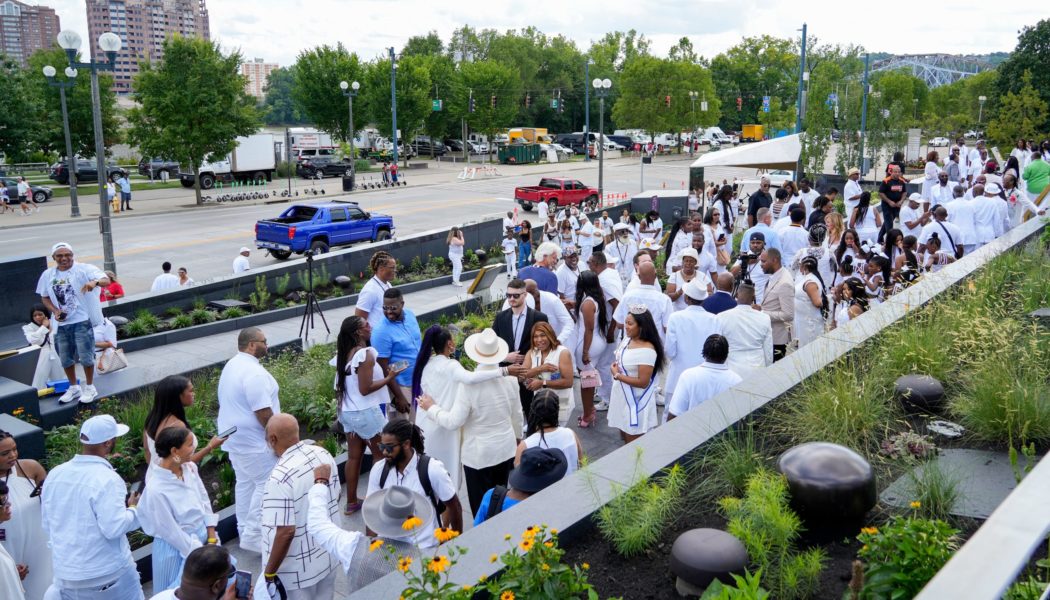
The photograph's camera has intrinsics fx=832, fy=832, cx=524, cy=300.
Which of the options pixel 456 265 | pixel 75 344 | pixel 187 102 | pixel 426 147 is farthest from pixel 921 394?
pixel 426 147

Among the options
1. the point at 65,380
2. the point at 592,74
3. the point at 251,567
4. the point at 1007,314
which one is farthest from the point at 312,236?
the point at 592,74

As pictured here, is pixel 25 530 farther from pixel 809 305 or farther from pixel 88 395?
pixel 809 305

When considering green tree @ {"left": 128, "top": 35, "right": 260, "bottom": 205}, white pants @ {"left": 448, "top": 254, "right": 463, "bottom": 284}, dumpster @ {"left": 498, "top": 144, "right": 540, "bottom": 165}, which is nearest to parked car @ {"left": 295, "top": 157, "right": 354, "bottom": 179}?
green tree @ {"left": 128, "top": 35, "right": 260, "bottom": 205}

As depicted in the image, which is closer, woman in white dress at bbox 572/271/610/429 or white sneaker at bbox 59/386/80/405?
woman in white dress at bbox 572/271/610/429

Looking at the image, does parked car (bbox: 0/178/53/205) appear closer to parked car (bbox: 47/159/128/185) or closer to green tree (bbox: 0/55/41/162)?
green tree (bbox: 0/55/41/162)

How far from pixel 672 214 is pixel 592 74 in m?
72.2

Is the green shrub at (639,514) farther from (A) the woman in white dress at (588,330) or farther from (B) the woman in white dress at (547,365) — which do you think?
(A) the woman in white dress at (588,330)

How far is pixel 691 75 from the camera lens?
74.2 meters

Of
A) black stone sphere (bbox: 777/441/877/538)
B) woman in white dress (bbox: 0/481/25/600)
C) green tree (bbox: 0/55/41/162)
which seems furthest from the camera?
green tree (bbox: 0/55/41/162)

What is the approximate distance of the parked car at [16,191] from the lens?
36.4 meters

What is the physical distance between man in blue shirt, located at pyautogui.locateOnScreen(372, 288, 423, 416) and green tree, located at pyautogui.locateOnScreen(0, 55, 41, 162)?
42956mm

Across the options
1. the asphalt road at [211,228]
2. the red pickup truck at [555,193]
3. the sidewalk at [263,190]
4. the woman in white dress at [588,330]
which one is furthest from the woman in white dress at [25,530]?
the red pickup truck at [555,193]

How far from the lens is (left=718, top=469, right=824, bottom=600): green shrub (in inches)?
148

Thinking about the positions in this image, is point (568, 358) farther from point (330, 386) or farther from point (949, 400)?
point (330, 386)
